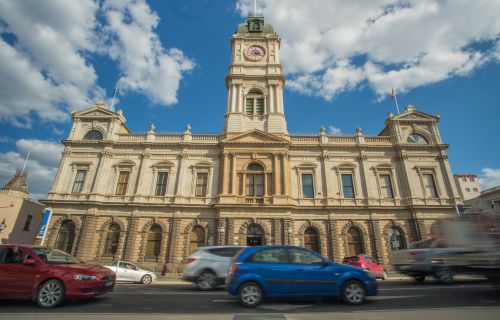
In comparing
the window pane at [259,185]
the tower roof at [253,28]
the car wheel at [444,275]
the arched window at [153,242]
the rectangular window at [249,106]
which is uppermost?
the tower roof at [253,28]

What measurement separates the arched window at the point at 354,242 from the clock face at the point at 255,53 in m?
22.1

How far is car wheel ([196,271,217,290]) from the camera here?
1073 cm

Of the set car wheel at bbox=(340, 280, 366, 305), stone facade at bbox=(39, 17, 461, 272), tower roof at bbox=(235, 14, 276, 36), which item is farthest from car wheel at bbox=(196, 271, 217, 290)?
tower roof at bbox=(235, 14, 276, 36)

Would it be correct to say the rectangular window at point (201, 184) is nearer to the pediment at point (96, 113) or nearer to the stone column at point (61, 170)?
the pediment at point (96, 113)

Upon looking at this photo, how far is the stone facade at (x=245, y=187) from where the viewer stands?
2239cm

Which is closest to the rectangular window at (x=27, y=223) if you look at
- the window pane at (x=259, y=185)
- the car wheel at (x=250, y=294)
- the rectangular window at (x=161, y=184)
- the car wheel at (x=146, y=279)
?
the rectangular window at (x=161, y=184)

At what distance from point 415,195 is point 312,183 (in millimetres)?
9586

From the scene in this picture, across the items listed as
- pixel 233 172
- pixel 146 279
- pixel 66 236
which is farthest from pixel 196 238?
pixel 66 236

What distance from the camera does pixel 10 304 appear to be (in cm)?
684

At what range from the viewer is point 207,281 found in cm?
1082

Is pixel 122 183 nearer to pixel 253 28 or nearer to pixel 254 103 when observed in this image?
pixel 254 103

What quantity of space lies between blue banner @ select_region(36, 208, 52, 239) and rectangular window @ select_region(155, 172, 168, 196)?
9.09 meters

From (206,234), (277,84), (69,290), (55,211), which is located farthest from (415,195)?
(55,211)

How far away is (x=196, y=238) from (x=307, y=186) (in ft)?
37.8
